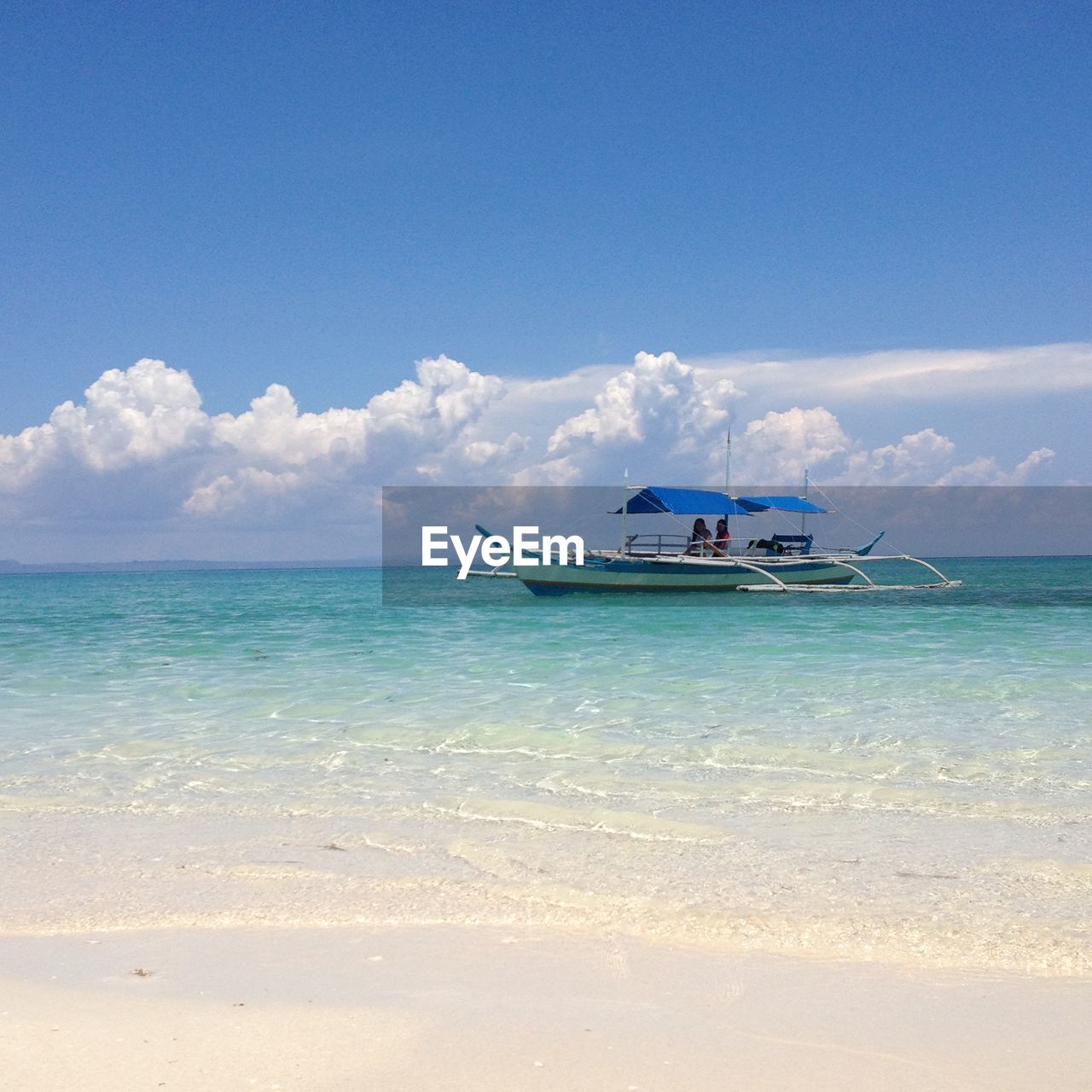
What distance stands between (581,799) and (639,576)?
3268 centimetres

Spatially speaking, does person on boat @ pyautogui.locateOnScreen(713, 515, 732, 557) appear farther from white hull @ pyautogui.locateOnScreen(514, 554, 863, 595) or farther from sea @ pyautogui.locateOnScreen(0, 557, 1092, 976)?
sea @ pyautogui.locateOnScreen(0, 557, 1092, 976)

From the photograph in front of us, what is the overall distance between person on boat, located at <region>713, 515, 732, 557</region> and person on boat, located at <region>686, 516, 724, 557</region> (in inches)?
7.5

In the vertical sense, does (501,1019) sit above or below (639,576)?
above

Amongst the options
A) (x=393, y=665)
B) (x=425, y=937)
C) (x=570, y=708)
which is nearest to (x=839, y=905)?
(x=425, y=937)

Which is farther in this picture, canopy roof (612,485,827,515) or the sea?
canopy roof (612,485,827,515)

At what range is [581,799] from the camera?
7.20m

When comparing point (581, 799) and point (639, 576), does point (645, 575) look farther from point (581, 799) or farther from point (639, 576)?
point (581, 799)

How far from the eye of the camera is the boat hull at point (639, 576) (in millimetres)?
39469

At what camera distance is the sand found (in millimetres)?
3117

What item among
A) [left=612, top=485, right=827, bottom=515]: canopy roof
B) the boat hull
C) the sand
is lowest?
the boat hull

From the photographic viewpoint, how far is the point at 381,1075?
10.3 ft

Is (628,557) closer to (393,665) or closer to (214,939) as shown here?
(393,665)

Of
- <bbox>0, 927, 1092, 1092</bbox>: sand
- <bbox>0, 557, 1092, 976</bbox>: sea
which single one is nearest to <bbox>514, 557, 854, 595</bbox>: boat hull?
<bbox>0, 557, 1092, 976</bbox>: sea

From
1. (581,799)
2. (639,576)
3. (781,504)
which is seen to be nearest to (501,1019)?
(581,799)
